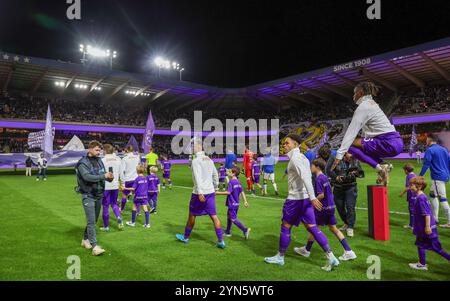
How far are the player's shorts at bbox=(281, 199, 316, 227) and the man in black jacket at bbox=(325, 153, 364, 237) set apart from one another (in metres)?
2.37

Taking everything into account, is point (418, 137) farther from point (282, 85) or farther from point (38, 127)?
point (38, 127)

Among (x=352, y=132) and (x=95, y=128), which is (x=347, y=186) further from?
(x=95, y=128)

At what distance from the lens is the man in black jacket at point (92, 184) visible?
5.77 metres

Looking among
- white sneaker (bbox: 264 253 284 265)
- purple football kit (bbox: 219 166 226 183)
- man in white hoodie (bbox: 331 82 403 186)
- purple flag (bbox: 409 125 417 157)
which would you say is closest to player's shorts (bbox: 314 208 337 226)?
white sneaker (bbox: 264 253 284 265)

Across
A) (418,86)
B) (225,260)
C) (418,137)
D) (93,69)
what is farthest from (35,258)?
(418,86)

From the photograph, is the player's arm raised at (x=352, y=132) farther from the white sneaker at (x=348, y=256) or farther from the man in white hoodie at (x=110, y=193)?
the man in white hoodie at (x=110, y=193)

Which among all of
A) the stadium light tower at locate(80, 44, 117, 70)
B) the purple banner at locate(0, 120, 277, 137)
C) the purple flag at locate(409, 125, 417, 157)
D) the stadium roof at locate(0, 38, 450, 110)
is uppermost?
the stadium light tower at locate(80, 44, 117, 70)

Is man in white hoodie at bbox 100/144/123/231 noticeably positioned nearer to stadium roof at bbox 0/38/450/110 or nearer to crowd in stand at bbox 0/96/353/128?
stadium roof at bbox 0/38/450/110

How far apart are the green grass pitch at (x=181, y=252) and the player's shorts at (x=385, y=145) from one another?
1.88 meters

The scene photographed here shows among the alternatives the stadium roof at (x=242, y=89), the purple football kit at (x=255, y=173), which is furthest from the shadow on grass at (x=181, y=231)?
the stadium roof at (x=242, y=89)

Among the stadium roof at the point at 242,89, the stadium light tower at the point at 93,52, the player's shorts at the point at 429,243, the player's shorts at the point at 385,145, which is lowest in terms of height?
the player's shorts at the point at 429,243

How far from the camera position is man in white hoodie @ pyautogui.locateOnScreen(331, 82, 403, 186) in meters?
4.61

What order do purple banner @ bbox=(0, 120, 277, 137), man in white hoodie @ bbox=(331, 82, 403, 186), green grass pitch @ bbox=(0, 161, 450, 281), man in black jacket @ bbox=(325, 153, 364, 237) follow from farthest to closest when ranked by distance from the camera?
purple banner @ bbox=(0, 120, 277, 137), man in black jacket @ bbox=(325, 153, 364, 237), green grass pitch @ bbox=(0, 161, 450, 281), man in white hoodie @ bbox=(331, 82, 403, 186)

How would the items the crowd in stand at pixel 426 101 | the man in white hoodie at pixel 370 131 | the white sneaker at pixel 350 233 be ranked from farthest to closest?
1. the crowd in stand at pixel 426 101
2. the white sneaker at pixel 350 233
3. the man in white hoodie at pixel 370 131
